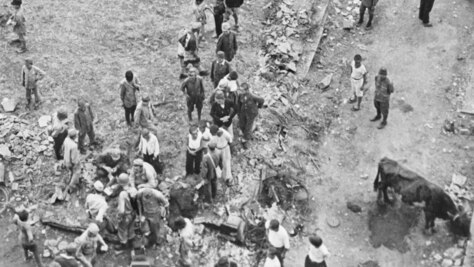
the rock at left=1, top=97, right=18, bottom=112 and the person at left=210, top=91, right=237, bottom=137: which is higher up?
the person at left=210, top=91, right=237, bottom=137

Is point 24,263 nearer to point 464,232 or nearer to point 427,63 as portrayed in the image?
point 464,232

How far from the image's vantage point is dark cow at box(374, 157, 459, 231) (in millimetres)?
14125

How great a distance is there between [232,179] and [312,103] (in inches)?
147

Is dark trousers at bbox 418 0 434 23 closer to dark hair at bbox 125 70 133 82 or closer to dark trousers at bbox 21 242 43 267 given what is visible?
dark hair at bbox 125 70 133 82

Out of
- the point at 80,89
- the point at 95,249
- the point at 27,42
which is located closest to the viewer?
the point at 95,249

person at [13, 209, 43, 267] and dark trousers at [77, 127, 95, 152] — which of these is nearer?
person at [13, 209, 43, 267]

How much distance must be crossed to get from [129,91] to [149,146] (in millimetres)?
1953

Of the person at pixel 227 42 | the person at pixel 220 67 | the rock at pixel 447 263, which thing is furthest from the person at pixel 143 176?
the rock at pixel 447 263

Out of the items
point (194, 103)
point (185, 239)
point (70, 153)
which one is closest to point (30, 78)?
point (70, 153)

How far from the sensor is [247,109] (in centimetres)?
1585

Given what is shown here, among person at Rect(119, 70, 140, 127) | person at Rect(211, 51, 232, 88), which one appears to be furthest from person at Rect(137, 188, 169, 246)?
person at Rect(211, 51, 232, 88)

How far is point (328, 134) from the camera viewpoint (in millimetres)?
17234

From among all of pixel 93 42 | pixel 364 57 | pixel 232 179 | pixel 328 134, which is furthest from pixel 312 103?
pixel 93 42

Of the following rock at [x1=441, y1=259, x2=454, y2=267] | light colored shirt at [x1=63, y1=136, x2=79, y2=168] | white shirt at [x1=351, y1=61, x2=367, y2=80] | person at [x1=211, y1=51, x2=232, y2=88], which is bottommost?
rock at [x1=441, y1=259, x2=454, y2=267]
